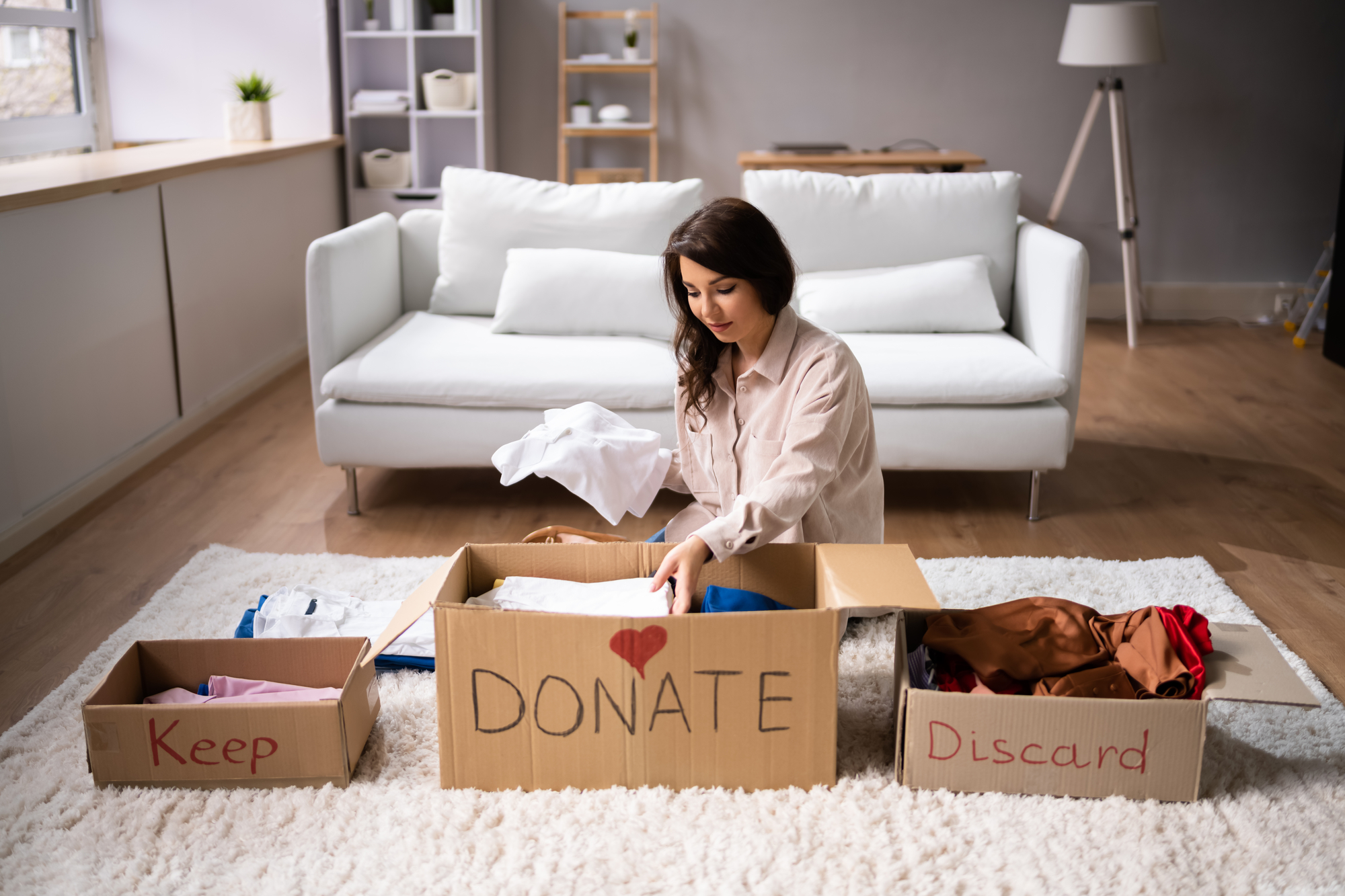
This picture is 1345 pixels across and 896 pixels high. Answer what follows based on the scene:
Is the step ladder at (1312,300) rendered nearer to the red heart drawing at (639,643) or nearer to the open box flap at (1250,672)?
the open box flap at (1250,672)

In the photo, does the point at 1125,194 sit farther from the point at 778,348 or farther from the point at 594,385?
the point at 778,348

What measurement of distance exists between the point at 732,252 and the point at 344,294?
4.85ft

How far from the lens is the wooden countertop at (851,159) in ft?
15.2

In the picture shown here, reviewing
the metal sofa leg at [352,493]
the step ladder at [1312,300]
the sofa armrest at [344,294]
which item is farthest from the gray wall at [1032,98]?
the metal sofa leg at [352,493]

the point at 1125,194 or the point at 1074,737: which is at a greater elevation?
the point at 1125,194

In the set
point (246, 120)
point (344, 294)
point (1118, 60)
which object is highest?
point (1118, 60)

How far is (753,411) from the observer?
1.75 metres

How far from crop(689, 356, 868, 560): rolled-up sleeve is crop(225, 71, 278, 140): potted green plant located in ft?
11.0

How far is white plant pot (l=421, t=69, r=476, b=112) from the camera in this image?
4828 mm

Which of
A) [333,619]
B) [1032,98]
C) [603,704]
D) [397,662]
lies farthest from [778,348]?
[1032,98]

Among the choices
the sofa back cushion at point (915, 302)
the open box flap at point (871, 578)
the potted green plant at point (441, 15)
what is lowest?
the open box flap at point (871, 578)

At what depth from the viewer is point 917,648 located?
1713 millimetres

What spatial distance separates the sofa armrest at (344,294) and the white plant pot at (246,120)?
5.14 feet

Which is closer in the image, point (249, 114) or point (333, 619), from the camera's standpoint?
point (333, 619)
